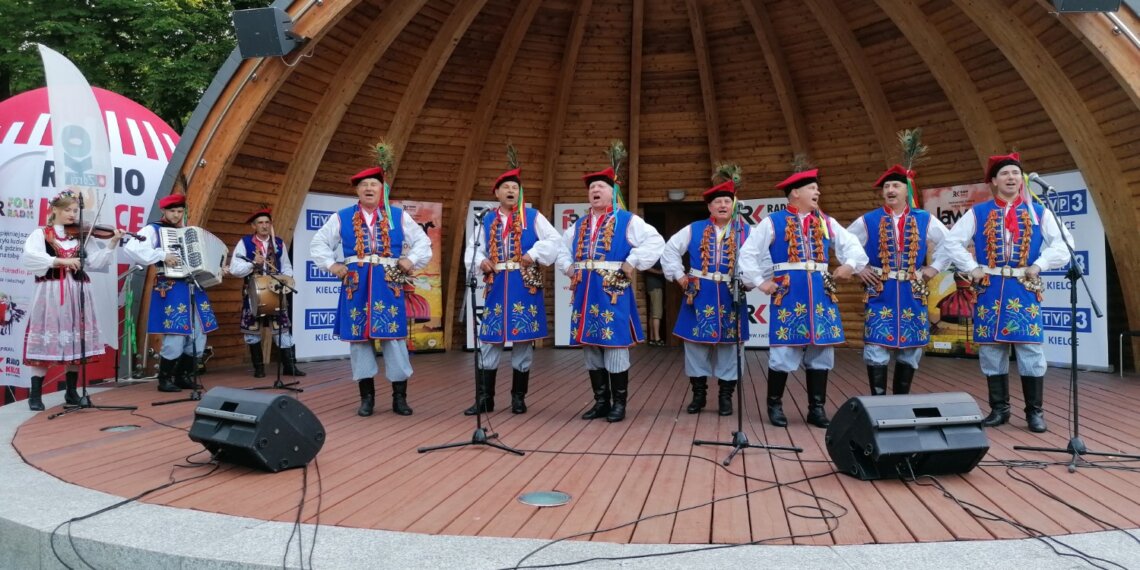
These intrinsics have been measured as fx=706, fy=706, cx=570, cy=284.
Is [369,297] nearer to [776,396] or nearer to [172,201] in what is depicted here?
[172,201]

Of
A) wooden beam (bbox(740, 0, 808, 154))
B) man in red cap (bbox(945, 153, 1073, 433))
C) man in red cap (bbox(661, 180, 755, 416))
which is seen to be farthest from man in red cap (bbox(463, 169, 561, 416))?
wooden beam (bbox(740, 0, 808, 154))

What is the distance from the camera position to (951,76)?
288 inches

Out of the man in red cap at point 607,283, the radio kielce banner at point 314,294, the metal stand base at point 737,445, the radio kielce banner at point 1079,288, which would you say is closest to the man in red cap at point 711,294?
the man in red cap at point 607,283

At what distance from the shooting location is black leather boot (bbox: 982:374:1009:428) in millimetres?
4336

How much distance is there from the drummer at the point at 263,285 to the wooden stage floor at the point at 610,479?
4.80 ft

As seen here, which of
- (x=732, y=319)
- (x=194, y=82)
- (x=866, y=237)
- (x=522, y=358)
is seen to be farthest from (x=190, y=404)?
(x=194, y=82)

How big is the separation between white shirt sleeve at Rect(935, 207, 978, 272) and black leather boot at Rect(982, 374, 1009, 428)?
71cm

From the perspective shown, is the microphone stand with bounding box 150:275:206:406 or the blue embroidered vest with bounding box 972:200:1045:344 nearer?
the blue embroidered vest with bounding box 972:200:1045:344

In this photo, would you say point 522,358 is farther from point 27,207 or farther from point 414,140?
point 27,207

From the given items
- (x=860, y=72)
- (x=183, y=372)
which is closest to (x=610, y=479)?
(x=183, y=372)

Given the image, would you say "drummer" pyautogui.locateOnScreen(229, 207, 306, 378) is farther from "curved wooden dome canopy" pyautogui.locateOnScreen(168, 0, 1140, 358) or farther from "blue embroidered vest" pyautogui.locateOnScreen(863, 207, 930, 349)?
"blue embroidered vest" pyautogui.locateOnScreen(863, 207, 930, 349)

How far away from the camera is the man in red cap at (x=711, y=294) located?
4.77m

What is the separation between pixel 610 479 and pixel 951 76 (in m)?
6.34

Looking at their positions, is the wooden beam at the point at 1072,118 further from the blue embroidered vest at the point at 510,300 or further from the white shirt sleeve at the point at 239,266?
the white shirt sleeve at the point at 239,266
